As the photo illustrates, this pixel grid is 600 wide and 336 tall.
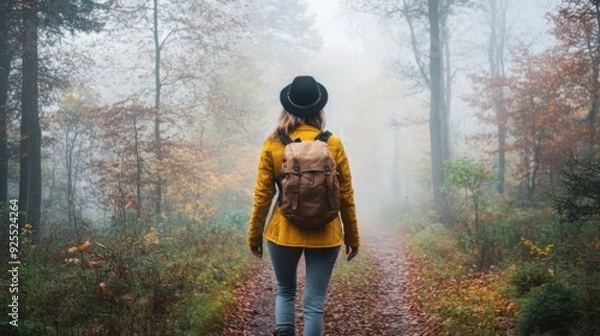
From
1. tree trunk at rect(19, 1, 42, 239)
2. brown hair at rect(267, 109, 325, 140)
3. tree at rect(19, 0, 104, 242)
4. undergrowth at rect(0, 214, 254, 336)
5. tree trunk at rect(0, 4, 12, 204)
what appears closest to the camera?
A: brown hair at rect(267, 109, 325, 140)

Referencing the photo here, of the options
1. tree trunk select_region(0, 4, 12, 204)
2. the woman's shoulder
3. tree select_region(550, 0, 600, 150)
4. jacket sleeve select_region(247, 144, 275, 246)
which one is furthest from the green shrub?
tree trunk select_region(0, 4, 12, 204)

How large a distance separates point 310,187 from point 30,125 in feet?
39.2

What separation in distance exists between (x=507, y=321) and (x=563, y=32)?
A: 39.9ft

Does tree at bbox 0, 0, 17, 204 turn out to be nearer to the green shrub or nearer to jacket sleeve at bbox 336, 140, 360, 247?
jacket sleeve at bbox 336, 140, 360, 247

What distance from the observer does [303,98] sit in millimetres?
3785

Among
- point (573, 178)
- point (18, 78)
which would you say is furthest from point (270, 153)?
point (18, 78)

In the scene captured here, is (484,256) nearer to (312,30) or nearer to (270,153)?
(270,153)

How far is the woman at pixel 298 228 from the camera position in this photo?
11.9 feet

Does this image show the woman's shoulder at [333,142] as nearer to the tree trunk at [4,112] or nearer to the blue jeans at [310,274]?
the blue jeans at [310,274]

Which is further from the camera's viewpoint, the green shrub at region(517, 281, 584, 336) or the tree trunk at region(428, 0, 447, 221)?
the tree trunk at region(428, 0, 447, 221)

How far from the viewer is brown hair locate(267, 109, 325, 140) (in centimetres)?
374

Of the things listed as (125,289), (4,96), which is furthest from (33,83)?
(125,289)

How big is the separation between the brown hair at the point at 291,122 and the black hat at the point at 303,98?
0.04 meters

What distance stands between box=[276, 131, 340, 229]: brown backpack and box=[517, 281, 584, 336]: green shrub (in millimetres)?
2827
